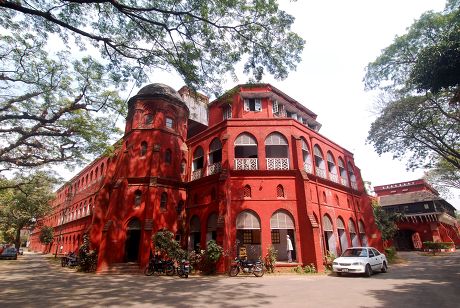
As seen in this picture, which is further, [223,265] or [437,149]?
[437,149]

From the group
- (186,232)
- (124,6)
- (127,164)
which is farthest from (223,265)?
(124,6)

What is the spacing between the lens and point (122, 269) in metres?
17.6

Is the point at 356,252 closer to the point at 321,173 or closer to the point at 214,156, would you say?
the point at 321,173

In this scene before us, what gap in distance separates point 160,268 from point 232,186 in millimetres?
6732

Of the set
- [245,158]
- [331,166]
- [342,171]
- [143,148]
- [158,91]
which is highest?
[158,91]

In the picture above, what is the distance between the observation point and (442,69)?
11.3 meters

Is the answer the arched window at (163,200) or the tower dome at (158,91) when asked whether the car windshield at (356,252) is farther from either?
the tower dome at (158,91)

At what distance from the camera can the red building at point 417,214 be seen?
122 feet

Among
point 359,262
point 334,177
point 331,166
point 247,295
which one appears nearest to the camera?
point 247,295

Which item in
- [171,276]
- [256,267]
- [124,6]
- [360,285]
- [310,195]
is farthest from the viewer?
[310,195]

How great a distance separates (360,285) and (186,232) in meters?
12.9

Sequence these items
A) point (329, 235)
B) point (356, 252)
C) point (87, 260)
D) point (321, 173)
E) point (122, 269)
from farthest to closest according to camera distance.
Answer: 1. point (321, 173)
2. point (329, 235)
3. point (87, 260)
4. point (122, 269)
5. point (356, 252)

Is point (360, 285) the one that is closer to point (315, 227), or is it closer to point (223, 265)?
point (315, 227)

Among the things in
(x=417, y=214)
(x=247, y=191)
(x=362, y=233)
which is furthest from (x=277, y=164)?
(x=417, y=214)
